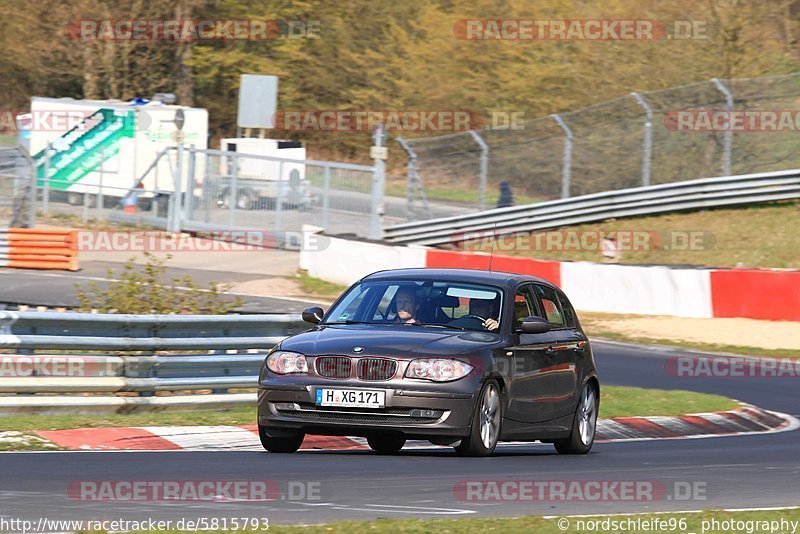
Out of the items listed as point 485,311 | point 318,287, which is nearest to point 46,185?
point 318,287

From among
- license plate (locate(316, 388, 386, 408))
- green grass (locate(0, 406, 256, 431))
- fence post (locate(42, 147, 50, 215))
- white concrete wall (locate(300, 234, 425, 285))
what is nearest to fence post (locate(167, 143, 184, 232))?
fence post (locate(42, 147, 50, 215))

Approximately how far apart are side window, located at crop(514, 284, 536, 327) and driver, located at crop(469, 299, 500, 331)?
23cm

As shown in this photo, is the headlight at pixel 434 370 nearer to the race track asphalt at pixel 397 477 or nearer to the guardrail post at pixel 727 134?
the race track asphalt at pixel 397 477

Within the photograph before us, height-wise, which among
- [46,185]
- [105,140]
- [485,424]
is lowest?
[485,424]

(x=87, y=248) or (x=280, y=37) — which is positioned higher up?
(x=280, y=37)

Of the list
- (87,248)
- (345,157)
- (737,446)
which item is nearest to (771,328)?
(737,446)

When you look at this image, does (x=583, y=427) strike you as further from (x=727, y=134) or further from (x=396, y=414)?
(x=727, y=134)

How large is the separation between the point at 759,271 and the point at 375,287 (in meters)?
14.7

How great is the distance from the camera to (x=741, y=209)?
1233 inches

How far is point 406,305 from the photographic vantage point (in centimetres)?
1059

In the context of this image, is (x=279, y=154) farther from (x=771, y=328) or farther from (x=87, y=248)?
(x=771, y=328)

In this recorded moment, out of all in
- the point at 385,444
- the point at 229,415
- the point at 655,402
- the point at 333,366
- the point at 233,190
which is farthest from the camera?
the point at 233,190

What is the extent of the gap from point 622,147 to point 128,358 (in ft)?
67.5

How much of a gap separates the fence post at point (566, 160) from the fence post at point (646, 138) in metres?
1.59
